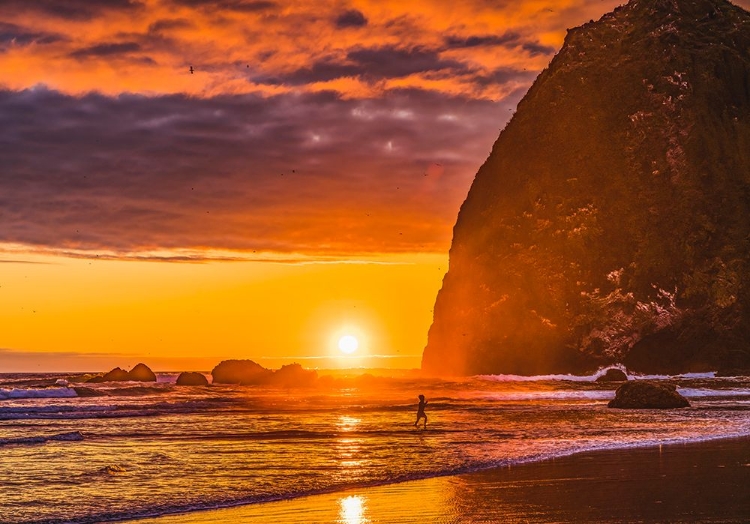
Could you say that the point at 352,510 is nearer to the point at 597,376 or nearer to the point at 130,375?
the point at 597,376

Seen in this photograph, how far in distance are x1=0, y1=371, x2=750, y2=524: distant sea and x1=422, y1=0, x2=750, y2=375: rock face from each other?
2099 inches

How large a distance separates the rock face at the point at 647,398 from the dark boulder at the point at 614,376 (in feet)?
163

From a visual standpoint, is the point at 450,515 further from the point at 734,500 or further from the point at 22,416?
the point at 22,416

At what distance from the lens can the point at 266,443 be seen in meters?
30.9

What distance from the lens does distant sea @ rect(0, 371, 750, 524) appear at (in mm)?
19828

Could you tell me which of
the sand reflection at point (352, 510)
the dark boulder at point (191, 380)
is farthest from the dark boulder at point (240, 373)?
the sand reflection at point (352, 510)

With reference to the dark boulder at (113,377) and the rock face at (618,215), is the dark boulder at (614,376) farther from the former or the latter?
the dark boulder at (113,377)

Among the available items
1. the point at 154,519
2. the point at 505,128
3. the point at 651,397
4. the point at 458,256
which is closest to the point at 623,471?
the point at 154,519

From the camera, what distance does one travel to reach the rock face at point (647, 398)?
5044 cm

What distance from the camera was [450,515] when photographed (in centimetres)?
1644

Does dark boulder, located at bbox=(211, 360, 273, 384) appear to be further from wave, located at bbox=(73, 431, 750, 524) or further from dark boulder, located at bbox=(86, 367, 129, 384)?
wave, located at bbox=(73, 431, 750, 524)

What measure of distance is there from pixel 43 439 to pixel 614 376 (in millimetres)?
81410

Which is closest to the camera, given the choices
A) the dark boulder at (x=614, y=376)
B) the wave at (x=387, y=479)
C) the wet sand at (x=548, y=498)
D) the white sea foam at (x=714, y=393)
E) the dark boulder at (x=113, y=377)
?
the wet sand at (x=548, y=498)

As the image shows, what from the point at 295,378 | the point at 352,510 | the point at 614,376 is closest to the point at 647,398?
the point at 352,510
